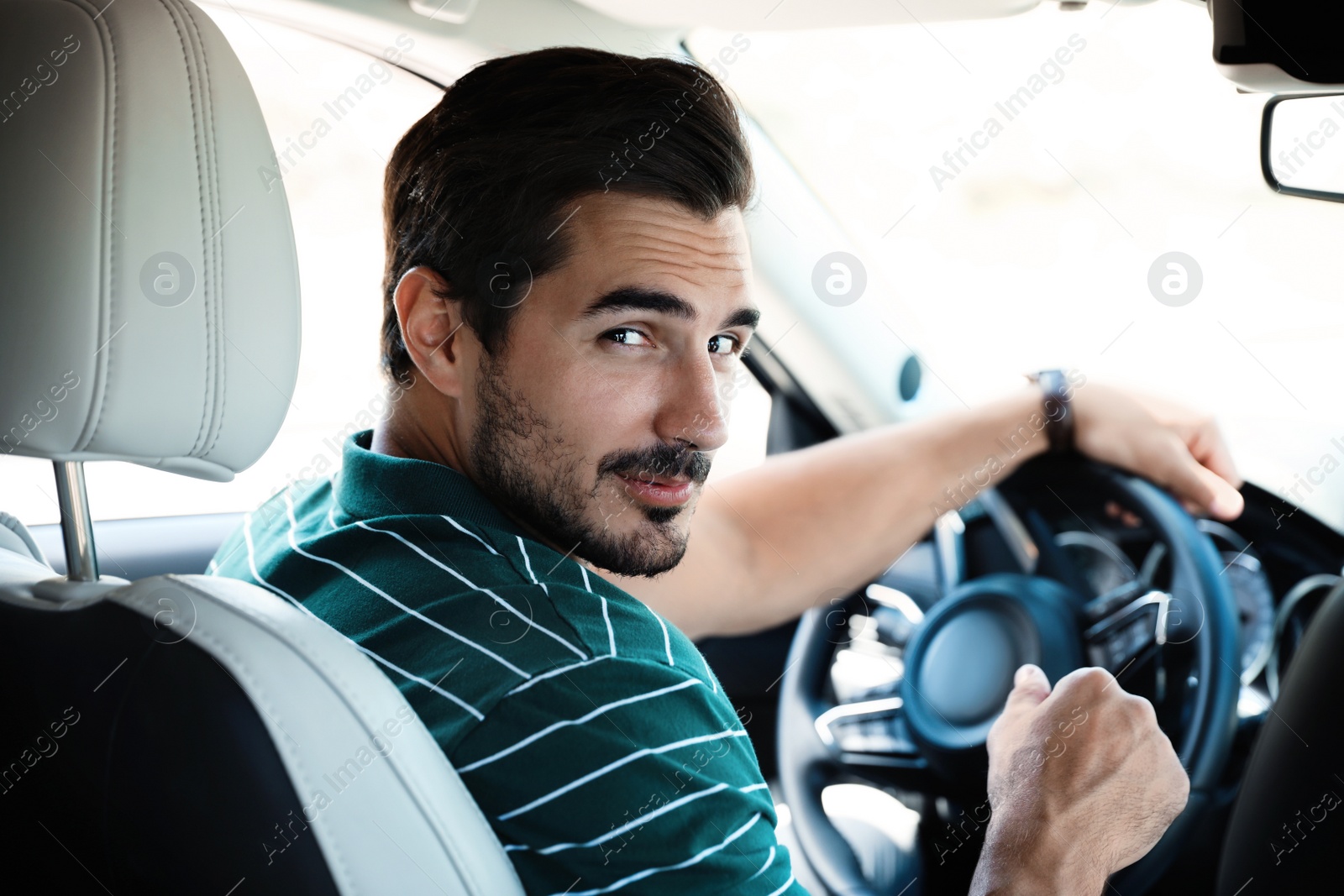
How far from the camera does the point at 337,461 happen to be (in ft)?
5.38

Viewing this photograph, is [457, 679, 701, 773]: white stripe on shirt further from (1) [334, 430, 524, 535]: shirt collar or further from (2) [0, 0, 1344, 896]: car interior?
(1) [334, 430, 524, 535]: shirt collar

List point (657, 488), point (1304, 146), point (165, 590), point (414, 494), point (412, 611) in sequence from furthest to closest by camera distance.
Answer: point (1304, 146)
point (657, 488)
point (414, 494)
point (412, 611)
point (165, 590)

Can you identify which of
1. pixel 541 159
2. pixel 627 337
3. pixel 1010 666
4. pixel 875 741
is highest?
pixel 541 159

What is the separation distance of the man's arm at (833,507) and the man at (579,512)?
0.28 meters

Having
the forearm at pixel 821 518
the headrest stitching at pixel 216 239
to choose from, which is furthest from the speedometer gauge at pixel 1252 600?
the headrest stitching at pixel 216 239

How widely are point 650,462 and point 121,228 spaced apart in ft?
1.84

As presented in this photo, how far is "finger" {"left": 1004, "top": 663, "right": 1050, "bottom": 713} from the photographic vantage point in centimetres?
140

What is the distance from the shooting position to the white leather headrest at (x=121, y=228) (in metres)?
0.86

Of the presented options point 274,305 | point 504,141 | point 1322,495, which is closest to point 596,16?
point 504,141

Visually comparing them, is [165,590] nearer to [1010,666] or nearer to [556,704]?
[556,704]

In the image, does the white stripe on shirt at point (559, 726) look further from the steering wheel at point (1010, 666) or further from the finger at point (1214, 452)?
the finger at point (1214, 452)

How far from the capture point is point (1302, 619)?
1432mm

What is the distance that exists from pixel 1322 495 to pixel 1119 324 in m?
0.60

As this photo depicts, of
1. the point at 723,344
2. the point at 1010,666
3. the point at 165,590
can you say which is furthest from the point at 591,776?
the point at 1010,666
